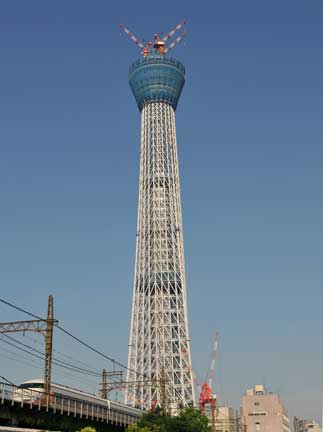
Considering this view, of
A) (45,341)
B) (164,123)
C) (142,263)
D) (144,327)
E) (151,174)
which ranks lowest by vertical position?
(45,341)

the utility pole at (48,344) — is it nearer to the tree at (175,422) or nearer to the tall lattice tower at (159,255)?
the tree at (175,422)

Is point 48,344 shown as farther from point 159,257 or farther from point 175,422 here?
point 159,257

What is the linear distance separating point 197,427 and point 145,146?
85.1m

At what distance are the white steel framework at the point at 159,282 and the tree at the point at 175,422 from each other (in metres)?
35.9

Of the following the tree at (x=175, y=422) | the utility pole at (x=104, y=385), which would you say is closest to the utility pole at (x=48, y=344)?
the tree at (x=175, y=422)

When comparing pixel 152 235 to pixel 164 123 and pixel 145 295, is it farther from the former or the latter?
pixel 164 123

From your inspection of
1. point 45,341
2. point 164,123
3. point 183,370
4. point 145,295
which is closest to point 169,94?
point 164,123

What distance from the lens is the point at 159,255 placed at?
16600cm

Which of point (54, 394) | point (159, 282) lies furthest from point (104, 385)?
point (54, 394)

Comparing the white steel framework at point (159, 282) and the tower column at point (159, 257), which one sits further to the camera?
the tower column at point (159, 257)

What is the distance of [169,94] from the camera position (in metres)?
180

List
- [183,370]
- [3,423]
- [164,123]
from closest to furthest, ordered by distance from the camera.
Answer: [3,423]
[183,370]
[164,123]

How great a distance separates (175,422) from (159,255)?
60.0m

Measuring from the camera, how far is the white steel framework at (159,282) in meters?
158
